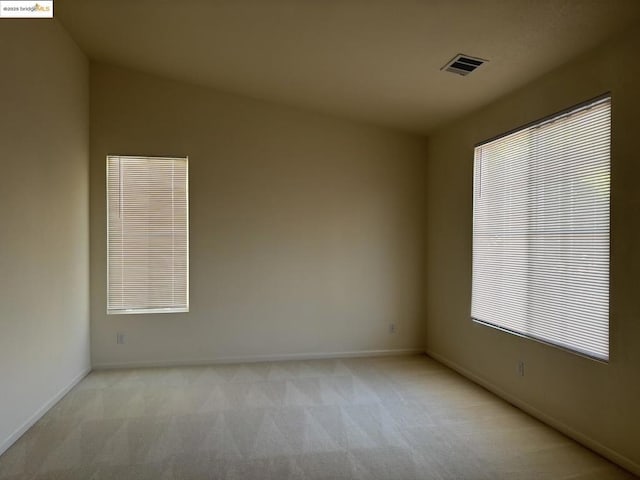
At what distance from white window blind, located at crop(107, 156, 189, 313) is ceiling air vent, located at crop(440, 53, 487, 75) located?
3.03 meters

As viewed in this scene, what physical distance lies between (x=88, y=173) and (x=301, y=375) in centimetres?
321

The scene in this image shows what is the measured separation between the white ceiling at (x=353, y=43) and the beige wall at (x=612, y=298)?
20cm

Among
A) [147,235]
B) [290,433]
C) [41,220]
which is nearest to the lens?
[290,433]

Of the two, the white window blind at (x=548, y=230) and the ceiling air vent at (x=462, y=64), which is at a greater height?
the ceiling air vent at (x=462, y=64)

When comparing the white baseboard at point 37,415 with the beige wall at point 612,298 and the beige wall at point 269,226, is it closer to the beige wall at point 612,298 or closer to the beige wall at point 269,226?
the beige wall at point 269,226

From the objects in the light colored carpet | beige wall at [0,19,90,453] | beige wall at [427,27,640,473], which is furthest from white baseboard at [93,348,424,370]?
beige wall at [427,27,640,473]

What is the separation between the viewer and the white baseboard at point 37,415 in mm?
2807

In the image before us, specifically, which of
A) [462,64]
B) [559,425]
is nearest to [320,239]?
[462,64]

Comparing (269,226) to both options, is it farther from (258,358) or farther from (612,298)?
(612,298)

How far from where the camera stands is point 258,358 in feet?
15.9

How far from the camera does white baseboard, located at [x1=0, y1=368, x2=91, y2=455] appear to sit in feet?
9.21


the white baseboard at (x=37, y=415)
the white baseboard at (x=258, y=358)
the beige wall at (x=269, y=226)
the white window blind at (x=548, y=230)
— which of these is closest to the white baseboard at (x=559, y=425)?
the white window blind at (x=548, y=230)

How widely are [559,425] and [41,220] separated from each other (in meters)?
4.42

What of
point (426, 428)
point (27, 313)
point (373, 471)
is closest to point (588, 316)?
point (426, 428)
